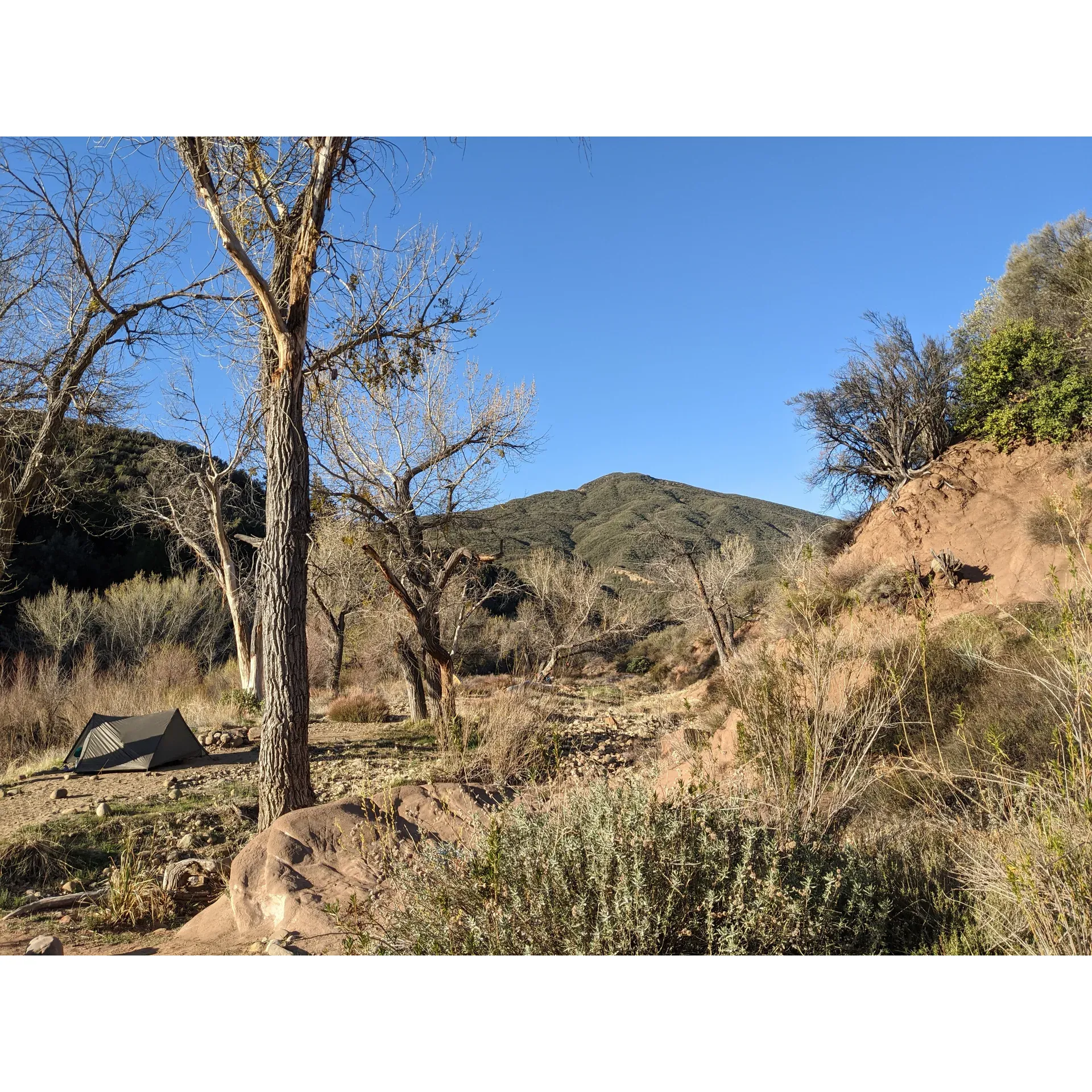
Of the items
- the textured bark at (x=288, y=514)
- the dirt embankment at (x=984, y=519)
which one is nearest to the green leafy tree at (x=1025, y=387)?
the dirt embankment at (x=984, y=519)

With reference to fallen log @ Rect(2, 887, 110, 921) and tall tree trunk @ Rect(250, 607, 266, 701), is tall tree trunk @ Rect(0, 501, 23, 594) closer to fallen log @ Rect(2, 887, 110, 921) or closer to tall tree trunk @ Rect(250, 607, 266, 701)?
fallen log @ Rect(2, 887, 110, 921)

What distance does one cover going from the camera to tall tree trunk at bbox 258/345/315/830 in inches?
208

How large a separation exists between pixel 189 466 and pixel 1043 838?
1632 centimetres

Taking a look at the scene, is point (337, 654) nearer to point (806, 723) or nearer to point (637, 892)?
point (806, 723)

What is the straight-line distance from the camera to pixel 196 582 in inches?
790

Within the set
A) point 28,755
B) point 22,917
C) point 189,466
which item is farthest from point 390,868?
point 189,466

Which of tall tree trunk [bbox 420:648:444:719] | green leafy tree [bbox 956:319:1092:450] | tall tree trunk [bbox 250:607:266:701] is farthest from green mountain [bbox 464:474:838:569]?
tall tree trunk [bbox 420:648:444:719]

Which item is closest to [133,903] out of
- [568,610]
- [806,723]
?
[806,723]

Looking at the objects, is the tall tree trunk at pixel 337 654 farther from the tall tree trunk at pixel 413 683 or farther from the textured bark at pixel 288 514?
the textured bark at pixel 288 514

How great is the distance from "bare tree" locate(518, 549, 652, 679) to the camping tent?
8244 millimetres

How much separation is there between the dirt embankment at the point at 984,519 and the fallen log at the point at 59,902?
38.4 ft

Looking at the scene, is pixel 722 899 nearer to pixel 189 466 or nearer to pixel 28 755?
Answer: pixel 28 755

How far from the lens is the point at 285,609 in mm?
5387

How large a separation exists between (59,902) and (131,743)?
4.27 metres
